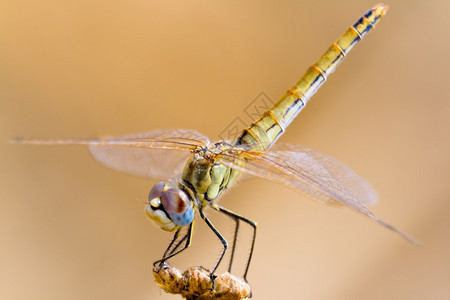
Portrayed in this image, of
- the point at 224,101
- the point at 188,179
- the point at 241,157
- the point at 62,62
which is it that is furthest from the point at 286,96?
the point at 62,62

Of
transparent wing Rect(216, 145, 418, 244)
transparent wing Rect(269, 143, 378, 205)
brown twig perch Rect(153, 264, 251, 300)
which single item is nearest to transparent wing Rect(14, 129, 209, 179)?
transparent wing Rect(216, 145, 418, 244)

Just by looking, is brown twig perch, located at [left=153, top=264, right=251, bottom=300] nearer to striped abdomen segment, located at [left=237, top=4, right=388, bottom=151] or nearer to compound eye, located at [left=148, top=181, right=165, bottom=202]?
compound eye, located at [left=148, top=181, right=165, bottom=202]

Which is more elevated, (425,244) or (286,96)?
(425,244)

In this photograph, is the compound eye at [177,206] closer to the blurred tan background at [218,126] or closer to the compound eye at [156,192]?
the compound eye at [156,192]

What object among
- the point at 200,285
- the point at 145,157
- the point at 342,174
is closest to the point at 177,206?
the point at 200,285

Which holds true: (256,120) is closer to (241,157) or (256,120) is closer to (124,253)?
(241,157)

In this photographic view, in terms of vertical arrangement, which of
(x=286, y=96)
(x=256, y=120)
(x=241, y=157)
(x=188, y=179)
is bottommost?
(x=188, y=179)

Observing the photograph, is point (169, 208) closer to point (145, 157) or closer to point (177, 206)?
point (177, 206)
